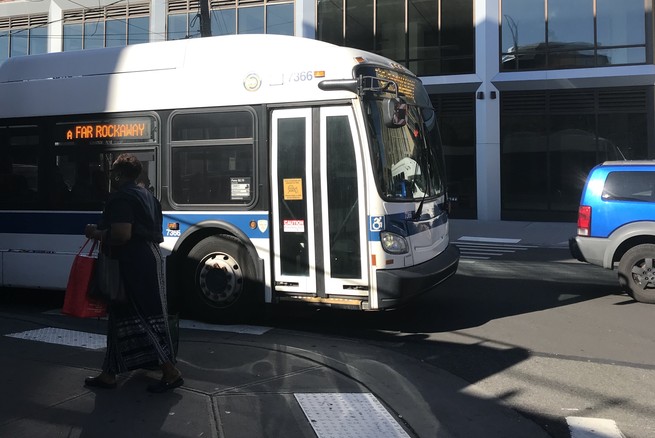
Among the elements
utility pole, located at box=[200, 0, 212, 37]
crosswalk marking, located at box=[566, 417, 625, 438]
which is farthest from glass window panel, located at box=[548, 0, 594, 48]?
crosswalk marking, located at box=[566, 417, 625, 438]

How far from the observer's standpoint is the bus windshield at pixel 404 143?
635 cm

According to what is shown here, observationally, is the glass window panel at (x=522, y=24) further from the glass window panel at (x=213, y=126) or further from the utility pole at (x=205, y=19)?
the glass window panel at (x=213, y=126)

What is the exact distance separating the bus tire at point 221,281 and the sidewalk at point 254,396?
0.58 metres

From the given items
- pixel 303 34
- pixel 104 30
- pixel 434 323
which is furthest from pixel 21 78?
pixel 104 30

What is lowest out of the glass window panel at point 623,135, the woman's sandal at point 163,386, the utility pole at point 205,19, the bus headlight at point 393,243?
the woman's sandal at point 163,386

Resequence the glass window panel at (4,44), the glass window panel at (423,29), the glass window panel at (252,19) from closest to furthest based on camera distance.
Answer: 1. the glass window panel at (423,29)
2. the glass window panel at (252,19)
3. the glass window panel at (4,44)

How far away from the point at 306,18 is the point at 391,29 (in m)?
3.34

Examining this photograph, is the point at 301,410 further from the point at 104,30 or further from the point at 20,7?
the point at 20,7

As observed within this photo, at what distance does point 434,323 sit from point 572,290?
3314 millimetres

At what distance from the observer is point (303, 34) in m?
23.4

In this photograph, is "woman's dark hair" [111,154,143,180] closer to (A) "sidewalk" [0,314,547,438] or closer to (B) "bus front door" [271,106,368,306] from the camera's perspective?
(A) "sidewalk" [0,314,547,438]

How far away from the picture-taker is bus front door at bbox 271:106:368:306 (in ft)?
21.0

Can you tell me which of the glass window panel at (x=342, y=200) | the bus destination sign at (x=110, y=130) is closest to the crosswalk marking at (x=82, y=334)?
the glass window panel at (x=342, y=200)

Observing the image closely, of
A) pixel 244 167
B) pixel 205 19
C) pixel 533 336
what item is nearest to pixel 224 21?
pixel 205 19
